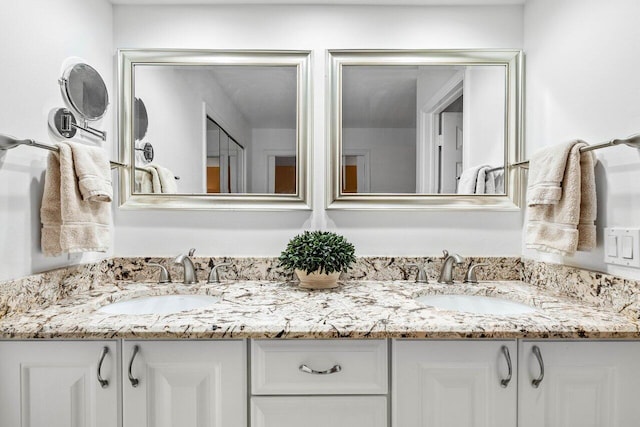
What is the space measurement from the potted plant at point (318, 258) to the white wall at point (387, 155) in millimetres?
330

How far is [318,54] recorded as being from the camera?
1.59 meters

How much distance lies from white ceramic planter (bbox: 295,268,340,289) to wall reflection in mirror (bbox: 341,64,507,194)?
1.31ft

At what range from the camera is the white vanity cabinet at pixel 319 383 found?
0.98 meters

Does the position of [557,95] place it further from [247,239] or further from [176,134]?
[176,134]

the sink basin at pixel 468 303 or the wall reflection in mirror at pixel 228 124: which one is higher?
the wall reflection in mirror at pixel 228 124

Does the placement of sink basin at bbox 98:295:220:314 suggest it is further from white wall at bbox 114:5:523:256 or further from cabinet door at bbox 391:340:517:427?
cabinet door at bbox 391:340:517:427

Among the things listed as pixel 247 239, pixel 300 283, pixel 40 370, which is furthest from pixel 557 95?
pixel 40 370

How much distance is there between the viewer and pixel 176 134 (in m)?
1.60

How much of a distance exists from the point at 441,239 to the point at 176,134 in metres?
1.28

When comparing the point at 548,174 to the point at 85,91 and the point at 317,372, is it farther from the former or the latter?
the point at 85,91

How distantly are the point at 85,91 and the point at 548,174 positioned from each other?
1.73m

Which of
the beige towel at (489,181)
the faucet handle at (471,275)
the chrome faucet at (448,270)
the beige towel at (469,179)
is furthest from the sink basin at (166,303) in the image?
the beige towel at (489,181)

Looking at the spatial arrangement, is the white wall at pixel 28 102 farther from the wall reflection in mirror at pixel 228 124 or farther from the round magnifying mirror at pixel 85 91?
the wall reflection in mirror at pixel 228 124

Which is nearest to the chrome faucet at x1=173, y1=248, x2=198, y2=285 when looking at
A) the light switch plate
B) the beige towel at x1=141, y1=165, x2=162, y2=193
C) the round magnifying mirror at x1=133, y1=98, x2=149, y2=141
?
the beige towel at x1=141, y1=165, x2=162, y2=193
